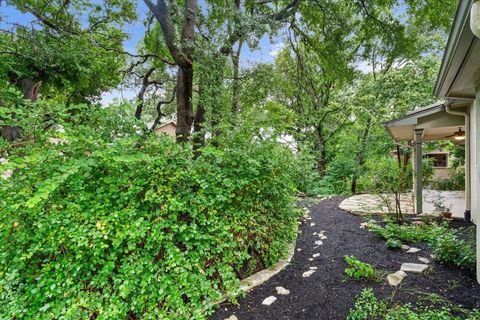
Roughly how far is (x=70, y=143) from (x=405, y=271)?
382cm

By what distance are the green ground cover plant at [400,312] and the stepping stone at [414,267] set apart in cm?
76

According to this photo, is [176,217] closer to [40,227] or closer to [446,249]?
[40,227]

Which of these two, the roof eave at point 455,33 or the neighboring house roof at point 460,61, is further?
the neighboring house roof at point 460,61

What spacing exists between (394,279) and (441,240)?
101 centimetres

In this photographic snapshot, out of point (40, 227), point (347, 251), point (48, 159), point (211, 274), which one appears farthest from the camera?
point (347, 251)

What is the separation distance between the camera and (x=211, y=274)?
2.46 m

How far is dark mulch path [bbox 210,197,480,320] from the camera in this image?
2.33 meters

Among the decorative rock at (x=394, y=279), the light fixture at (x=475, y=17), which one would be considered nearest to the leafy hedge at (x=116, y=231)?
the decorative rock at (x=394, y=279)

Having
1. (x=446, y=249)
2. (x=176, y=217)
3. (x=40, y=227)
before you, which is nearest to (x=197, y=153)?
(x=176, y=217)

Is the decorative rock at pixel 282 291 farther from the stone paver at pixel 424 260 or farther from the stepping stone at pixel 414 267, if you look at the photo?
the stone paver at pixel 424 260

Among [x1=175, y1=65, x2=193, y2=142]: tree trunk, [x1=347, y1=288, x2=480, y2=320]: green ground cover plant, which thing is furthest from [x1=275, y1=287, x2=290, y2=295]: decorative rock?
[x1=175, y1=65, x2=193, y2=142]: tree trunk

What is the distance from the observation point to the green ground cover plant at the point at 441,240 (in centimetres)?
298

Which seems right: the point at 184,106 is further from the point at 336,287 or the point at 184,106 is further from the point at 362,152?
the point at 362,152

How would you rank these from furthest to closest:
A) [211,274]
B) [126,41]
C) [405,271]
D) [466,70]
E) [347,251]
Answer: [126,41] < [347,251] < [405,271] < [466,70] < [211,274]
